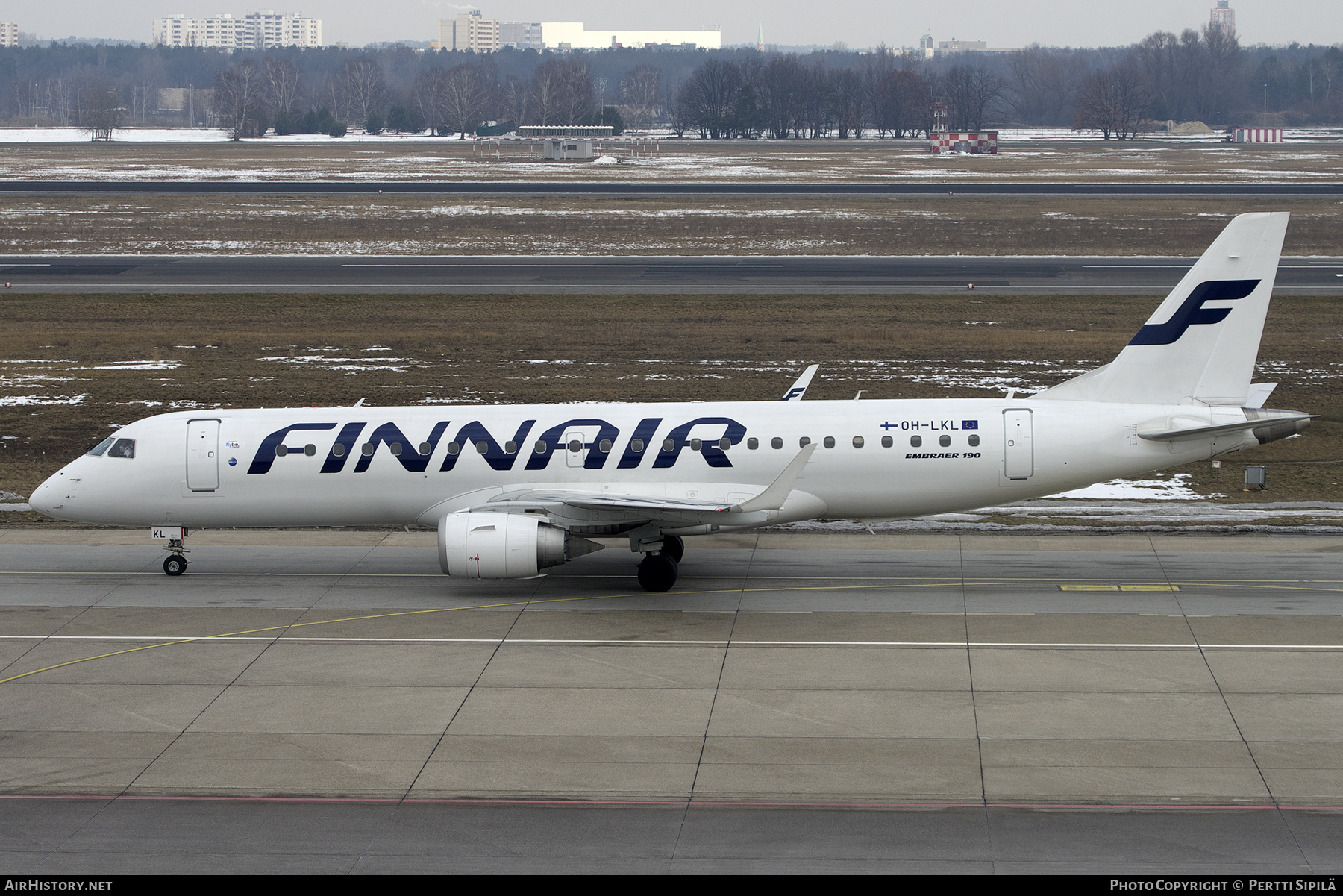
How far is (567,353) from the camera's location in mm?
52344

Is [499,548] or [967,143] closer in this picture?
[499,548]

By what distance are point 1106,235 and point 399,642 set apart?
6678 centimetres

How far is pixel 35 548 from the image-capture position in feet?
106

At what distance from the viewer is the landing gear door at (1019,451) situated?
1098 inches

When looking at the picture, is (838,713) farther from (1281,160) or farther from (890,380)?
(1281,160)

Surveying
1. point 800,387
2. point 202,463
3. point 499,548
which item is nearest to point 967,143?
point 800,387

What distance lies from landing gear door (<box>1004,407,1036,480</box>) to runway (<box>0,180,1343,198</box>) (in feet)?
254

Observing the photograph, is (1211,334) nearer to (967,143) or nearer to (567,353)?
(567,353)

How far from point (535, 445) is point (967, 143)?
152026 millimetres

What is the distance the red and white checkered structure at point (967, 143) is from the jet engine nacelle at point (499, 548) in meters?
149

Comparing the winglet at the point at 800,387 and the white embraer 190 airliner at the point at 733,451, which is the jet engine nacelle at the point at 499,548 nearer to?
the white embraer 190 airliner at the point at 733,451

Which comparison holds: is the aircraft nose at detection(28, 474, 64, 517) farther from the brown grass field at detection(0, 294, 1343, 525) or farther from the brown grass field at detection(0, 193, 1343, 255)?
the brown grass field at detection(0, 193, 1343, 255)

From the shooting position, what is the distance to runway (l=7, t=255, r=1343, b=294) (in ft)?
214

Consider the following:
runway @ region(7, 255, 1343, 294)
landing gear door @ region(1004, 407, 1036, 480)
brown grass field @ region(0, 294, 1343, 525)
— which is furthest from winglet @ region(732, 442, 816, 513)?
runway @ region(7, 255, 1343, 294)
